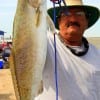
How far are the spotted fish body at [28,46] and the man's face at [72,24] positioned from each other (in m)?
1.11

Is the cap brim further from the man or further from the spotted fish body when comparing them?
the spotted fish body

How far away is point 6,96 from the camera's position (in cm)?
1168

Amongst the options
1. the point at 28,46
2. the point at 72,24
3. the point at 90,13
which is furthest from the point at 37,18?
the point at 90,13

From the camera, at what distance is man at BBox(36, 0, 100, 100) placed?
3960 mm

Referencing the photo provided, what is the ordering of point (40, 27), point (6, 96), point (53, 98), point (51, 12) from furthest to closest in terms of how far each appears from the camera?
1. point (6, 96)
2. point (51, 12)
3. point (53, 98)
4. point (40, 27)

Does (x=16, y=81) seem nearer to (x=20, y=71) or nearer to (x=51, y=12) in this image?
(x=20, y=71)

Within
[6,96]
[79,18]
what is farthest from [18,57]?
[6,96]

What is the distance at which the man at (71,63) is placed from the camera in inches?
156

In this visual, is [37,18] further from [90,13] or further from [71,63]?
[90,13]

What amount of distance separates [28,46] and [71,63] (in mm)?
1149

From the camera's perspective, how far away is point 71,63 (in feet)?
13.4

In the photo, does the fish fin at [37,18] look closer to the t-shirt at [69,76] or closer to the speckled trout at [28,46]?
the speckled trout at [28,46]

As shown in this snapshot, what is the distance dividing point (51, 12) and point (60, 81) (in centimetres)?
80

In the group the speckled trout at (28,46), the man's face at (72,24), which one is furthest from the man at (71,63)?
the speckled trout at (28,46)
